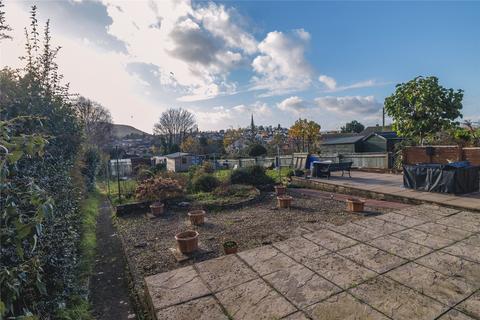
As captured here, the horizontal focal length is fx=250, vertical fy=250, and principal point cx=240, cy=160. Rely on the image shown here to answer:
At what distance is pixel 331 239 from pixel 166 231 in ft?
13.8

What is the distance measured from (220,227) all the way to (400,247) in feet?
13.3

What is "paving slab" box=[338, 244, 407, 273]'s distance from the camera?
140 inches

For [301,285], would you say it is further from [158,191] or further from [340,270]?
[158,191]

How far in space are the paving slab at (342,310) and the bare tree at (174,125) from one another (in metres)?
48.6

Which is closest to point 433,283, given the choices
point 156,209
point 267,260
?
point 267,260

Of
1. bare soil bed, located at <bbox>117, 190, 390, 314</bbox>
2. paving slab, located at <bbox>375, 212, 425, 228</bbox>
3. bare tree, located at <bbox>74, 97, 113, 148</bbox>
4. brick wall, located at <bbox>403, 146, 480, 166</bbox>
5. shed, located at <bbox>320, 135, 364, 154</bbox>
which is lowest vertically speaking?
bare soil bed, located at <bbox>117, 190, 390, 314</bbox>

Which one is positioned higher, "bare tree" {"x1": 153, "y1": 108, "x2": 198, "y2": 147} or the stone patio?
"bare tree" {"x1": 153, "y1": 108, "x2": 198, "y2": 147}

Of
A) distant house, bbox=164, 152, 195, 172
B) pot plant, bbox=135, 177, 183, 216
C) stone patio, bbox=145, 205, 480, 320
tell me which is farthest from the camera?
distant house, bbox=164, 152, 195, 172

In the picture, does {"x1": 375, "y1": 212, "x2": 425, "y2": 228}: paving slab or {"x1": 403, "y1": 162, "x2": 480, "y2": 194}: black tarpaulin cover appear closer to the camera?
{"x1": 375, "y1": 212, "x2": 425, "y2": 228}: paving slab

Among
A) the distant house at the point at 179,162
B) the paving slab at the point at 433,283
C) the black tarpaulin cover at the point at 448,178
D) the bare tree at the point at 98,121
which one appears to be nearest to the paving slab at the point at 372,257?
the paving slab at the point at 433,283

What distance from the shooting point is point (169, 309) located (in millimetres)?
2945

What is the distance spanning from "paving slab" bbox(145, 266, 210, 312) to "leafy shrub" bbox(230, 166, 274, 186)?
786cm

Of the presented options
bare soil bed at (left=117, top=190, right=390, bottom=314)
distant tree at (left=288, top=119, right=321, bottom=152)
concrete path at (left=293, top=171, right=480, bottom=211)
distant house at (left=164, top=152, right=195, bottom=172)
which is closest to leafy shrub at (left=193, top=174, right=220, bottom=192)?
bare soil bed at (left=117, top=190, right=390, bottom=314)

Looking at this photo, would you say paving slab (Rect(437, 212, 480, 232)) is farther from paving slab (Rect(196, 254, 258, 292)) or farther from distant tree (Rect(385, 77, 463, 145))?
distant tree (Rect(385, 77, 463, 145))
